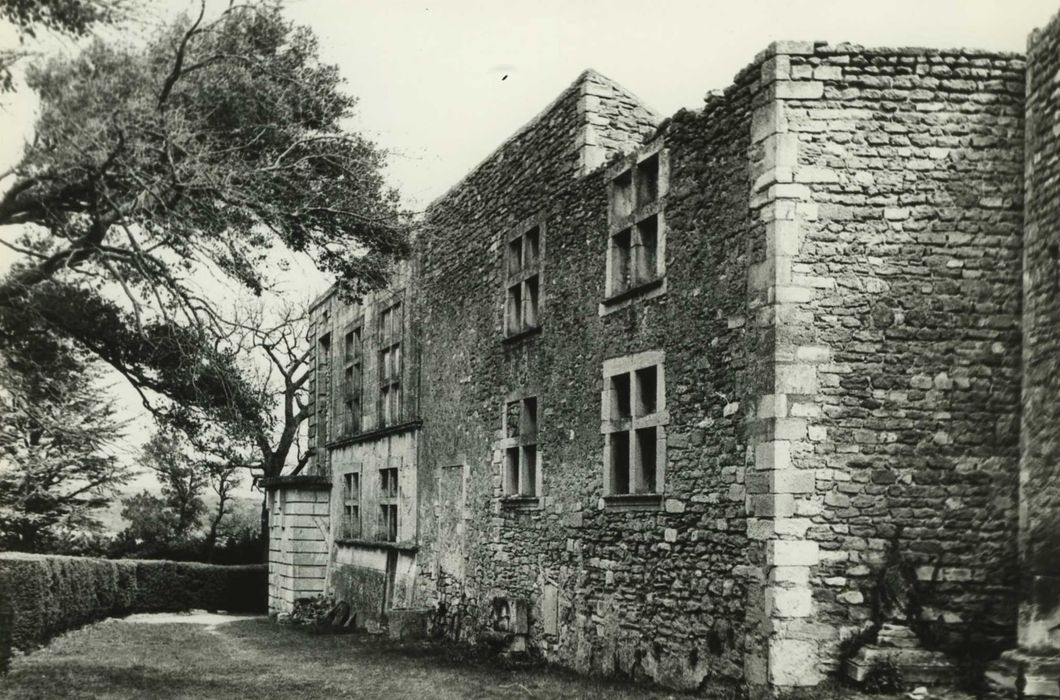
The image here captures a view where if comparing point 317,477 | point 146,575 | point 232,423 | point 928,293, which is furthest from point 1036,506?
point 146,575

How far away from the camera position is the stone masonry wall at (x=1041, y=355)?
8508 millimetres

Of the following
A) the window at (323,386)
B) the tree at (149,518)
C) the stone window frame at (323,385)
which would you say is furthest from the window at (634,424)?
the tree at (149,518)

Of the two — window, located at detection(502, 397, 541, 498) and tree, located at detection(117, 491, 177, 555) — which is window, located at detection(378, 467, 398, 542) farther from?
tree, located at detection(117, 491, 177, 555)

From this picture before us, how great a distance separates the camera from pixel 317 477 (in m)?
23.4

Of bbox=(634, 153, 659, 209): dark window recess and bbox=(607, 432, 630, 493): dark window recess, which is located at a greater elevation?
bbox=(634, 153, 659, 209): dark window recess

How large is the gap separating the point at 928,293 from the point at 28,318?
8.09m

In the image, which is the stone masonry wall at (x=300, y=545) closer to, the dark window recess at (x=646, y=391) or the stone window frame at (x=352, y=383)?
the stone window frame at (x=352, y=383)

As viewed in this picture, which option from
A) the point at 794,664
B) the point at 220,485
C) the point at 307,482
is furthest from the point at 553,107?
the point at 220,485

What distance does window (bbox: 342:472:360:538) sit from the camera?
21422 mm

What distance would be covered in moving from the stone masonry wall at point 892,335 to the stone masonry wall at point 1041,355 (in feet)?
0.70

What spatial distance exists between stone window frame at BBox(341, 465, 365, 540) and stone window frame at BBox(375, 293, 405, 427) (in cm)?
178

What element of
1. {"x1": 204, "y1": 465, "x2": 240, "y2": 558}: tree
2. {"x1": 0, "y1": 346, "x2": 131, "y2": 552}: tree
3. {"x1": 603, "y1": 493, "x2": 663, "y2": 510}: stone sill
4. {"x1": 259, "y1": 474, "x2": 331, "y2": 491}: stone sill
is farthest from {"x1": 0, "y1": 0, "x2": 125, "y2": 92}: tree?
{"x1": 204, "y1": 465, "x2": 240, "y2": 558}: tree

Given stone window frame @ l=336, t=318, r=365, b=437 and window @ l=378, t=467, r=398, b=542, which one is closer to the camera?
window @ l=378, t=467, r=398, b=542

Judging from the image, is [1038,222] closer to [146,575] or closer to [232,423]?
[232,423]
